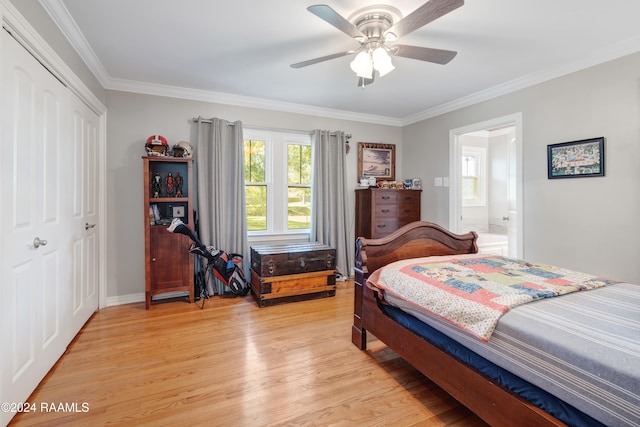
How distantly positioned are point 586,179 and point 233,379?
3.50m

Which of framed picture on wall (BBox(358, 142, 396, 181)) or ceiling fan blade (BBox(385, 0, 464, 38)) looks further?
framed picture on wall (BBox(358, 142, 396, 181))

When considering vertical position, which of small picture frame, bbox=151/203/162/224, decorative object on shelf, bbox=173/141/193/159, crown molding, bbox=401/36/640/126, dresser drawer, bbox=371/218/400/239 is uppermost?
crown molding, bbox=401/36/640/126

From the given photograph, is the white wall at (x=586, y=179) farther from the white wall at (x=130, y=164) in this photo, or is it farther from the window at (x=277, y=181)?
the white wall at (x=130, y=164)

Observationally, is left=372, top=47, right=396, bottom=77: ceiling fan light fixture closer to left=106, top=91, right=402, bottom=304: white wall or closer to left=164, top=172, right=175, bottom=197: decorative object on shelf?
left=106, top=91, right=402, bottom=304: white wall

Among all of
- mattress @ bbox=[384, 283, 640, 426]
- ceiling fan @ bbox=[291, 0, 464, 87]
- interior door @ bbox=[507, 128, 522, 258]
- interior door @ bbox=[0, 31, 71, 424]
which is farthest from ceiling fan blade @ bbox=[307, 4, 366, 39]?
interior door @ bbox=[507, 128, 522, 258]

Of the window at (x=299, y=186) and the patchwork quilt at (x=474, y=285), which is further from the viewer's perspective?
the window at (x=299, y=186)

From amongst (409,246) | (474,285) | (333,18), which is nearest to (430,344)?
(474,285)

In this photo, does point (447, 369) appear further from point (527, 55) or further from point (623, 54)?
point (623, 54)

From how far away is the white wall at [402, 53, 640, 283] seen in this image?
→ 8.43 ft

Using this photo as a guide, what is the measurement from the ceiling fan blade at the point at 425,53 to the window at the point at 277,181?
2425 mm

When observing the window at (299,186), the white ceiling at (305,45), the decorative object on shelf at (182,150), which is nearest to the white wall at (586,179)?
the white ceiling at (305,45)

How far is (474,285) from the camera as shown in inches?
67.7

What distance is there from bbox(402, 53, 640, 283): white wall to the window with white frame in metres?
1.62

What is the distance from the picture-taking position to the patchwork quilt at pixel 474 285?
58.4 inches
